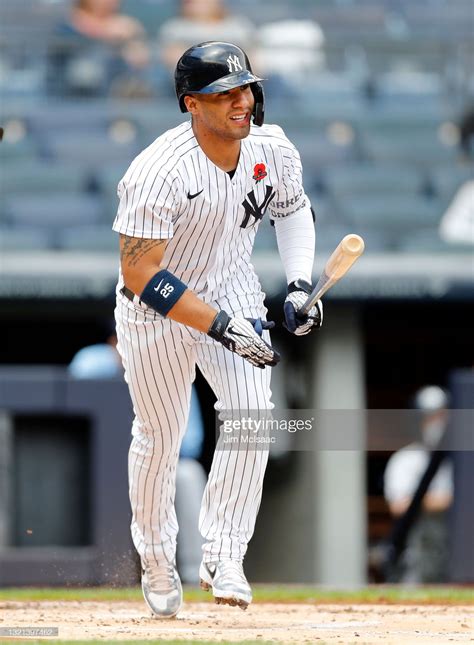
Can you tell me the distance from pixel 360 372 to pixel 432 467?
75 centimetres

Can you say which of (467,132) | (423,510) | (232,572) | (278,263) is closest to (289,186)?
(232,572)

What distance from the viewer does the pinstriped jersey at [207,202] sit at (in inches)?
159

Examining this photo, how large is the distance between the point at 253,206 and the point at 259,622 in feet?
4.35

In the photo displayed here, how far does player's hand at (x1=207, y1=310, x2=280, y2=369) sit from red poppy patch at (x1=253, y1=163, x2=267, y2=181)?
0.48 metres

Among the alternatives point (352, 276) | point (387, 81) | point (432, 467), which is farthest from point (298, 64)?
point (432, 467)

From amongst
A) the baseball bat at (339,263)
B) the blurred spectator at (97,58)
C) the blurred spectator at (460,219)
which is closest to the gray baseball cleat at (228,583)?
the baseball bat at (339,263)

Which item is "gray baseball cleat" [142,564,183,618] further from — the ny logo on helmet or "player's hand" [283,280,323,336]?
the ny logo on helmet

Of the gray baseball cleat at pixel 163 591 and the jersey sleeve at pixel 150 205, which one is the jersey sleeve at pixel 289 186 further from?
the gray baseball cleat at pixel 163 591

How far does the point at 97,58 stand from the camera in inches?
374

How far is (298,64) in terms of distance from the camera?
10.1 metres

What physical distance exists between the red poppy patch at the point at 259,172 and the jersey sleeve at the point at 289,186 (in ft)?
0.30

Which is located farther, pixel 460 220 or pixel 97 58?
pixel 97 58

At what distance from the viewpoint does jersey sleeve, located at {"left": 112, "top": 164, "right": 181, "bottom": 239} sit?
13.1ft

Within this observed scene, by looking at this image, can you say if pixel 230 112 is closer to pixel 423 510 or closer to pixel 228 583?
pixel 228 583
